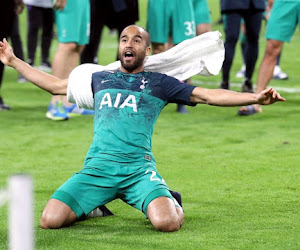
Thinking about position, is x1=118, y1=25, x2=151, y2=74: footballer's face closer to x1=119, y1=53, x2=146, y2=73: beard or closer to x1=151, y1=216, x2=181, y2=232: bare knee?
x1=119, y1=53, x2=146, y2=73: beard

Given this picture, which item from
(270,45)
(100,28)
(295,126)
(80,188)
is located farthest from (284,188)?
(100,28)

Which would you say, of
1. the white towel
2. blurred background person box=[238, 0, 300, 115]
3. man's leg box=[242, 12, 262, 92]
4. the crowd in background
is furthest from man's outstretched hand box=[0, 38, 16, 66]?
man's leg box=[242, 12, 262, 92]

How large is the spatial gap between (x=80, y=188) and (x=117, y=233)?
455 mm

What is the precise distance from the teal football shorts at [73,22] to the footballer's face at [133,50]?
11.1 feet

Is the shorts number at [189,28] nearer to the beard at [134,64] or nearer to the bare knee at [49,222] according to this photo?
the beard at [134,64]

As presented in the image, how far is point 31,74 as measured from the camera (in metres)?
5.48

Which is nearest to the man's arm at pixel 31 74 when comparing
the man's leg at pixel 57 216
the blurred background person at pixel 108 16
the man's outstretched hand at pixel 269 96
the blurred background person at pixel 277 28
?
the man's leg at pixel 57 216

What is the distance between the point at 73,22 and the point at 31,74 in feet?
11.0

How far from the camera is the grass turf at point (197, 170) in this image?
4.57 meters

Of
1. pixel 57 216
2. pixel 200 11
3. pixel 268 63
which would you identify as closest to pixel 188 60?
pixel 57 216

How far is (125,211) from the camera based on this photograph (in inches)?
211

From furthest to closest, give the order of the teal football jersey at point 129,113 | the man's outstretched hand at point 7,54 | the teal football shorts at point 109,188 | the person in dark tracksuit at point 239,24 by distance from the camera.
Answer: the person in dark tracksuit at point 239,24 → the man's outstretched hand at point 7,54 → the teal football jersey at point 129,113 → the teal football shorts at point 109,188

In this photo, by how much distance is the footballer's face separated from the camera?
5.35m

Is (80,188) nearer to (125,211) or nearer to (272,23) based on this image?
(125,211)
